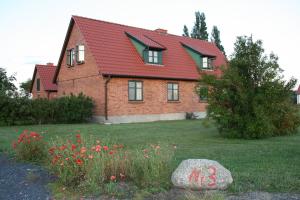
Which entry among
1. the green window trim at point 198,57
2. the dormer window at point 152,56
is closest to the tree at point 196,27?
the green window trim at point 198,57

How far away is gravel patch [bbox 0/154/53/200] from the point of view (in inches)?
211

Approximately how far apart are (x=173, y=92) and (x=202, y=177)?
21.1 metres

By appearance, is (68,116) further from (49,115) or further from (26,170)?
(26,170)

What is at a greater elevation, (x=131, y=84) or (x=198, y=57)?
(x=198, y=57)

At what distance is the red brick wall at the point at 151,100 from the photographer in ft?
73.8

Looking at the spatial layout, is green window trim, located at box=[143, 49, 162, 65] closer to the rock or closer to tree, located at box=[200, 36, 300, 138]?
tree, located at box=[200, 36, 300, 138]

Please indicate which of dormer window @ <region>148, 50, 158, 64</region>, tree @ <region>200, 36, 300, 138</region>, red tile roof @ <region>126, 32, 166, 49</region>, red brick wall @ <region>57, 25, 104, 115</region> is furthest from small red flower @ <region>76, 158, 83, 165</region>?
dormer window @ <region>148, 50, 158, 64</region>

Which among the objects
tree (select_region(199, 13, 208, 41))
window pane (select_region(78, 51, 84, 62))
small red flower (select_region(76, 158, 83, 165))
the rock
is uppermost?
tree (select_region(199, 13, 208, 41))

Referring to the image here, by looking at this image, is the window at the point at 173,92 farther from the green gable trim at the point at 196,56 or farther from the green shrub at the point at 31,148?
the green shrub at the point at 31,148

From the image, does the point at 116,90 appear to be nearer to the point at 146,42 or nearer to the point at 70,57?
the point at 146,42

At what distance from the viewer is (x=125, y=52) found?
961 inches

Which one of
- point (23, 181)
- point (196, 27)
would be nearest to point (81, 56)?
point (23, 181)

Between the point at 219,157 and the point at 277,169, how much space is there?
174 cm

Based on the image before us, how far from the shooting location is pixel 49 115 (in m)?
22.4
